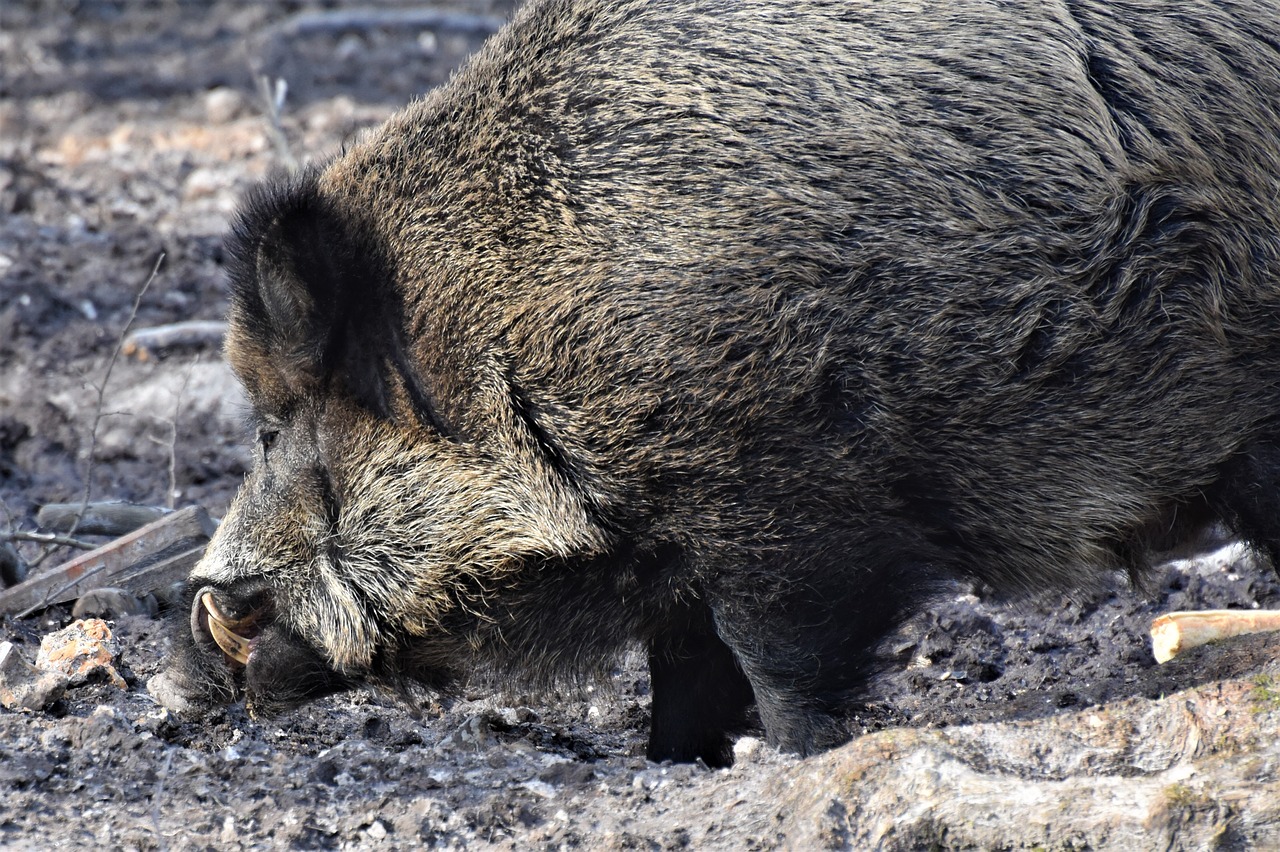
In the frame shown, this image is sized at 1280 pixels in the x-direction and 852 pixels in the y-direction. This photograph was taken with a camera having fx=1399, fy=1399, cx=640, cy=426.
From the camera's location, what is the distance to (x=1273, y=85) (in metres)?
3.70

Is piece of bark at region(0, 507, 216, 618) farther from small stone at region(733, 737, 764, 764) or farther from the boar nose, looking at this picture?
small stone at region(733, 737, 764, 764)

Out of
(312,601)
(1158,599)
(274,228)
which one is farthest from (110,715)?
(1158,599)

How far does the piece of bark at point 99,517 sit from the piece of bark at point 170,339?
5.82 ft

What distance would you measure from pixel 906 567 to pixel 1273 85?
Result: 1604 millimetres

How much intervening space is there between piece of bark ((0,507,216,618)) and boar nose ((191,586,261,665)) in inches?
29.6

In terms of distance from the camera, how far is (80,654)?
176 inches

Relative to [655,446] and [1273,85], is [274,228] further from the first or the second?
[1273,85]

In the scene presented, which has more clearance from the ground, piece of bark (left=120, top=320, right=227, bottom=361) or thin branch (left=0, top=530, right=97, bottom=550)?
thin branch (left=0, top=530, right=97, bottom=550)

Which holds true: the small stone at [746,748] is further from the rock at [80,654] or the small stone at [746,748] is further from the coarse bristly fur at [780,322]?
the rock at [80,654]

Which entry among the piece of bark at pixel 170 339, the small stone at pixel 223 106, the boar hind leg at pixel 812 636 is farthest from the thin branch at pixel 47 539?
the small stone at pixel 223 106

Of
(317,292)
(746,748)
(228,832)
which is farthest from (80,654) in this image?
(746,748)

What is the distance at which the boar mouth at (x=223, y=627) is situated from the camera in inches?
163

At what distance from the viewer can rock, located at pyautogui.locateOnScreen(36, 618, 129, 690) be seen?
4.41 m

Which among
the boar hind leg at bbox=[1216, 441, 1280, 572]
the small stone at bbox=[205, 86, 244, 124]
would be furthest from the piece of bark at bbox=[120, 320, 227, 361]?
the boar hind leg at bbox=[1216, 441, 1280, 572]
